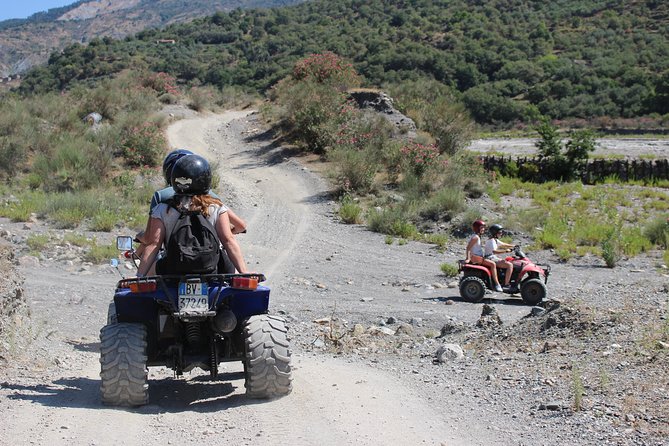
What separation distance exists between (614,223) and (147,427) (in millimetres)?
18335

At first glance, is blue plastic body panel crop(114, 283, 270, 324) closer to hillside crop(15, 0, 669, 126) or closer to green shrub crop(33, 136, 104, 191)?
green shrub crop(33, 136, 104, 191)

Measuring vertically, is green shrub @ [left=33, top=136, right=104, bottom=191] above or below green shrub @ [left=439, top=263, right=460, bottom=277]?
above

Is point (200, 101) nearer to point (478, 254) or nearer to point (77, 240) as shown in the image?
point (77, 240)

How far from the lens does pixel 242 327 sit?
671 centimetres

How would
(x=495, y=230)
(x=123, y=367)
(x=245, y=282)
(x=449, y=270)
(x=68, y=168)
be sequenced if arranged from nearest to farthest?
1. (x=123, y=367)
2. (x=245, y=282)
3. (x=495, y=230)
4. (x=449, y=270)
5. (x=68, y=168)

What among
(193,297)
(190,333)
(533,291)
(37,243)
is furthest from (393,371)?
(37,243)

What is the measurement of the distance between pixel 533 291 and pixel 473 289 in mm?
990

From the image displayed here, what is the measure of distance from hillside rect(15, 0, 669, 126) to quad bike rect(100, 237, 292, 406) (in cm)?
5405

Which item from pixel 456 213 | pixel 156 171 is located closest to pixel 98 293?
pixel 456 213

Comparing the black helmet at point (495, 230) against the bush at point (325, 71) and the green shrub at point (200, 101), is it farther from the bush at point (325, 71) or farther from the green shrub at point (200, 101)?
the green shrub at point (200, 101)

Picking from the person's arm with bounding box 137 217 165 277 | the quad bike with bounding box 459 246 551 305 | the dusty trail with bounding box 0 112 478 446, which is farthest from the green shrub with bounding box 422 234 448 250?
the person's arm with bounding box 137 217 165 277

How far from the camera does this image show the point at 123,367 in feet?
20.6

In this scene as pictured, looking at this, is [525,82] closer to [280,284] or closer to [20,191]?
[20,191]

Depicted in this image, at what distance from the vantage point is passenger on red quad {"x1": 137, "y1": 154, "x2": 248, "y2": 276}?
648 cm
